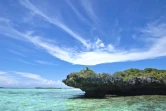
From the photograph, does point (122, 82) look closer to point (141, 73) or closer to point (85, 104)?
point (141, 73)

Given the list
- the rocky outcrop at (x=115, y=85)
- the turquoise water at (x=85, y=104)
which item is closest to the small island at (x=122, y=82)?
the rocky outcrop at (x=115, y=85)

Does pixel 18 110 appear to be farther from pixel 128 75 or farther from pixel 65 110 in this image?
pixel 128 75

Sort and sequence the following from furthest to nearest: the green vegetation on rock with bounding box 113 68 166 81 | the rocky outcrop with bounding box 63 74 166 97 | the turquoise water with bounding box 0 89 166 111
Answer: the green vegetation on rock with bounding box 113 68 166 81, the rocky outcrop with bounding box 63 74 166 97, the turquoise water with bounding box 0 89 166 111

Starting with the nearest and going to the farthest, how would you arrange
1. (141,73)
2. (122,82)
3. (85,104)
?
(85,104)
(122,82)
(141,73)

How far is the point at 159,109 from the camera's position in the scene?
1434cm

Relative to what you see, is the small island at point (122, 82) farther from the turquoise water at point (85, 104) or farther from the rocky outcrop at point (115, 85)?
the turquoise water at point (85, 104)

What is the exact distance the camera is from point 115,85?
85.8ft

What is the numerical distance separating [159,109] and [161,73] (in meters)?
13.6

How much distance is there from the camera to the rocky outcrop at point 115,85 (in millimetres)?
24656

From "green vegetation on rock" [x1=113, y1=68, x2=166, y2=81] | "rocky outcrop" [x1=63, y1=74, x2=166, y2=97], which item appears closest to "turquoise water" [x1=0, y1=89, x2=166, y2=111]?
"rocky outcrop" [x1=63, y1=74, x2=166, y2=97]

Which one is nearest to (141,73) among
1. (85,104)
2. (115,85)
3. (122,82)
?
(122,82)

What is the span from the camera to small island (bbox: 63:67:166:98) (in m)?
24.7

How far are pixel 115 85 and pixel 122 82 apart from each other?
91cm

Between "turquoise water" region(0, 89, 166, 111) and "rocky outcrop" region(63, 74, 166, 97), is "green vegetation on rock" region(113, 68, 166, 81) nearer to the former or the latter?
"rocky outcrop" region(63, 74, 166, 97)
